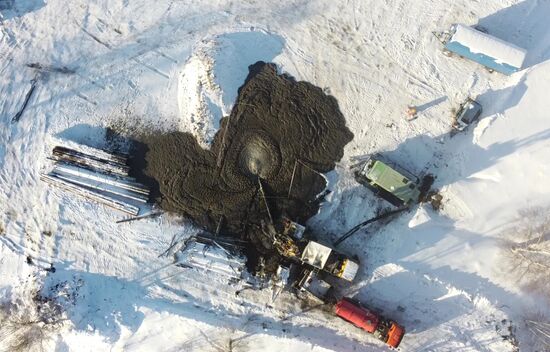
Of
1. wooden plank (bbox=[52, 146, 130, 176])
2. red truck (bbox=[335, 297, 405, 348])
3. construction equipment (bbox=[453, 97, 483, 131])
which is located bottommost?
red truck (bbox=[335, 297, 405, 348])

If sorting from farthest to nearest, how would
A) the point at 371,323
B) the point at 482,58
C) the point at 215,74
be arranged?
the point at 215,74, the point at 482,58, the point at 371,323

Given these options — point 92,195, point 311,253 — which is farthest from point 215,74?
point 311,253

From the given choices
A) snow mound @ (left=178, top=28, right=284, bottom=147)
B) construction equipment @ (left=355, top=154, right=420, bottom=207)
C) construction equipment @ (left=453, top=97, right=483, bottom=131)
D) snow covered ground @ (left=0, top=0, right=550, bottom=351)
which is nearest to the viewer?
construction equipment @ (left=355, top=154, right=420, bottom=207)

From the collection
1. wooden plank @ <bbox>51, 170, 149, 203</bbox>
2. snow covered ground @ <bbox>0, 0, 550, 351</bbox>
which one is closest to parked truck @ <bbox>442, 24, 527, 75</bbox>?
snow covered ground @ <bbox>0, 0, 550, 351</bbox>

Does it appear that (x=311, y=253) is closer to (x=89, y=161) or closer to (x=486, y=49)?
(x=89, y=161)

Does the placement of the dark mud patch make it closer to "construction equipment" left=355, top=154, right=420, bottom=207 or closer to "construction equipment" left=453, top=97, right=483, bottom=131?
Result: "construction equipment" left=355, top=154, right=420, bottom=207

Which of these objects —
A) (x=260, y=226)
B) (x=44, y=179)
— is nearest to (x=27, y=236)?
(x=44, y=179)

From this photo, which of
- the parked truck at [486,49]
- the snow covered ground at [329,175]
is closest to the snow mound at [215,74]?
the snow covered ground at [329,175]
